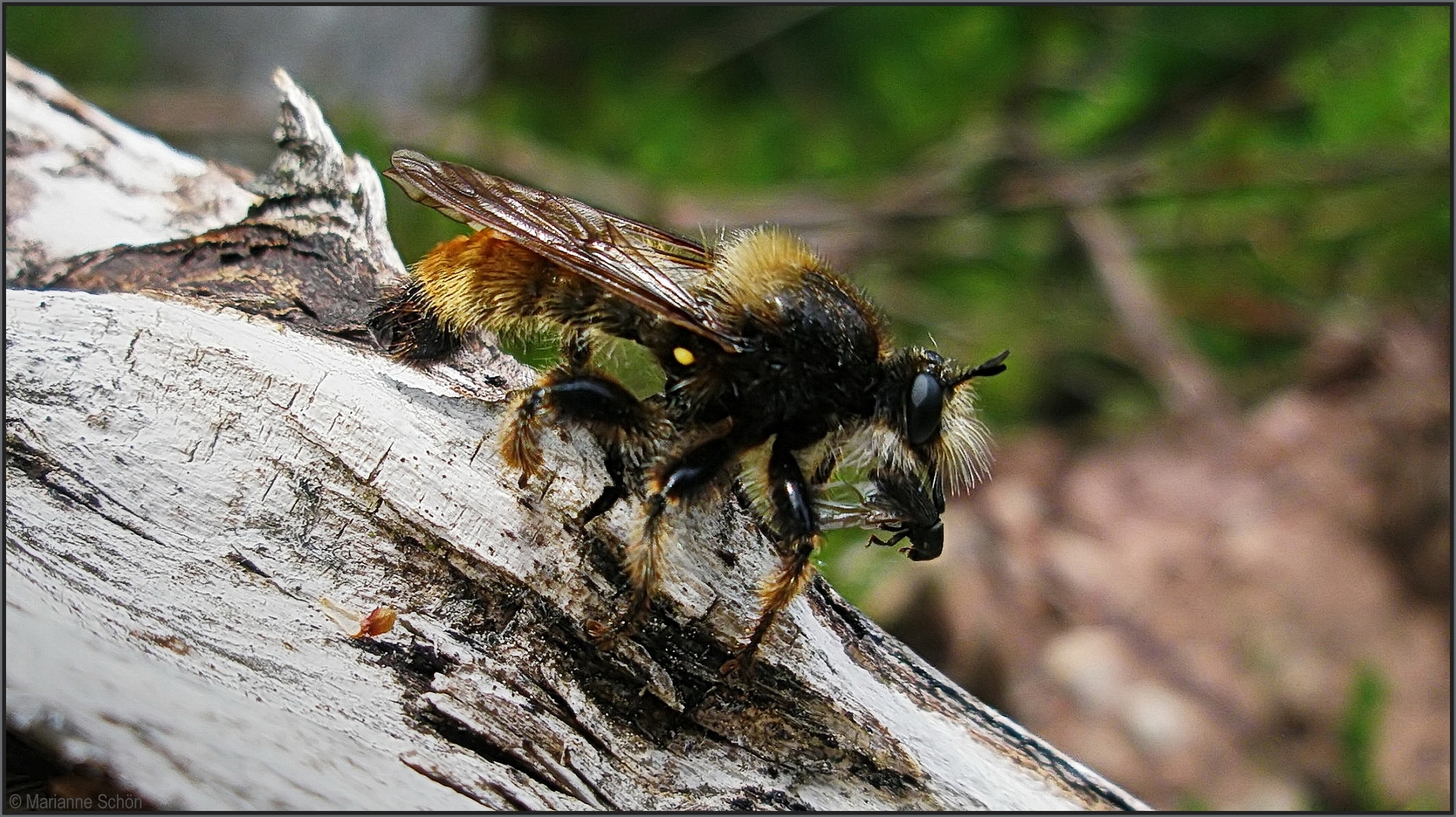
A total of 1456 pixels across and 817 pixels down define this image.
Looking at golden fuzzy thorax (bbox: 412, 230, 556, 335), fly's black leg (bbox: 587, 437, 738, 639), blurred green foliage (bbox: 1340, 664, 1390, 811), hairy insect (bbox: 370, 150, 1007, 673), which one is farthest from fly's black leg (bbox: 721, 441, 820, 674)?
blurred green foliage (bbox: 1340, 664, 1390, 811)

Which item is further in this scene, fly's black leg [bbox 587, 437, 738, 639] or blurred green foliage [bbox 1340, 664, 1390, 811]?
blurred green foliage [bbox 1340, 664, 1390, 811]

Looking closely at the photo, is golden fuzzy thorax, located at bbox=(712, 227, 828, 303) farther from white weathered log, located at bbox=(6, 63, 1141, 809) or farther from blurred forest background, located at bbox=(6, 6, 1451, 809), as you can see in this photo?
blurred forest background, located at bbox=(6, 6, 1451, 809)

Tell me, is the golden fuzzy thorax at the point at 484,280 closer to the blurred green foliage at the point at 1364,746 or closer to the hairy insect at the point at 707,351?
the hairy insect at the point at 707,351

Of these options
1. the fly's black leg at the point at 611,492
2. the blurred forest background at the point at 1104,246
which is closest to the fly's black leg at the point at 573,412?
the fly's black leg at the point at 611,492

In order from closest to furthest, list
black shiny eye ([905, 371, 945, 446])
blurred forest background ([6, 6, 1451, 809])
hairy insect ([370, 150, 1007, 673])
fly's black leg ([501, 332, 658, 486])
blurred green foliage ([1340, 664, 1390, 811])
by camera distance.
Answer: fly's black leg ([501, 332, 658, 486]) < hairy insect ([370, 150, 1007, 673]) < black shiny eye ([905, 371, 945, 446]) < blurred green foliage ([1340, 664, 1390, 811]) < blurred forest background ([6, 6, 1451, 809])

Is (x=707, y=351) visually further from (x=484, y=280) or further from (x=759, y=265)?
(x=484, y=280)

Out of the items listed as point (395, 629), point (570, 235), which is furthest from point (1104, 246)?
point (395, 629)

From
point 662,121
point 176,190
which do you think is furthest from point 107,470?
point 662,121

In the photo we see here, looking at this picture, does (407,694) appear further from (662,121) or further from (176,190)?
(662,121)
